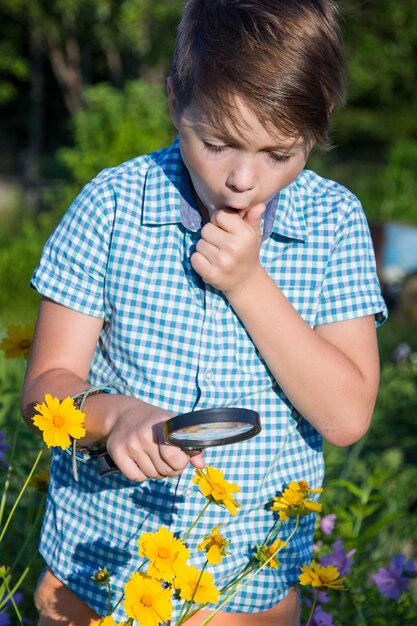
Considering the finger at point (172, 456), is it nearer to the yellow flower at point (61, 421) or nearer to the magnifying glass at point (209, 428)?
the magnifying glass at point (209, 428)

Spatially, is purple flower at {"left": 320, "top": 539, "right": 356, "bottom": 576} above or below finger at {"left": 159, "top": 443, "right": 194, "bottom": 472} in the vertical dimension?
below

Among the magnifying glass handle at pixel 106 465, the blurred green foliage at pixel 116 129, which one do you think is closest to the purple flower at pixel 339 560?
the magnifying glass handle at pixel 106 465

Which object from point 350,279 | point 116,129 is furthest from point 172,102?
point 116,129

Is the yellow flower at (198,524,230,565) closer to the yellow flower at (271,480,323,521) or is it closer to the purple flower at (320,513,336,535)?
the yellow flower at (271,480,323,521)

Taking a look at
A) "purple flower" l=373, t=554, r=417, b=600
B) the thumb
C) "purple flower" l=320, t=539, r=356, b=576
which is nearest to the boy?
the thumb

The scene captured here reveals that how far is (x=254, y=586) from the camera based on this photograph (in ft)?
5.38

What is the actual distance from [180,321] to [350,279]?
11.8 inches

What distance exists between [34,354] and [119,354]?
0.48ft

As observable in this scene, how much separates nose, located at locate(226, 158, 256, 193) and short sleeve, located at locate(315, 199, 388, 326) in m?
0.30

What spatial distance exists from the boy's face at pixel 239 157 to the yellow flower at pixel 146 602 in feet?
1.82

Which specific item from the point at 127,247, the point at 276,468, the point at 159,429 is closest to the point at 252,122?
the point at 127,247

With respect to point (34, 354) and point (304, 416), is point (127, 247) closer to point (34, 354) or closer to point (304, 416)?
point (34, 354)

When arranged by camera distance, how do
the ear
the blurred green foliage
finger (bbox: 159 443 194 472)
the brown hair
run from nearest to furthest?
finger (bbox: 159 443 194 472)
the brown hair
the ear
the blurred green foliage

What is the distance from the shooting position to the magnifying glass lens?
1177mm
